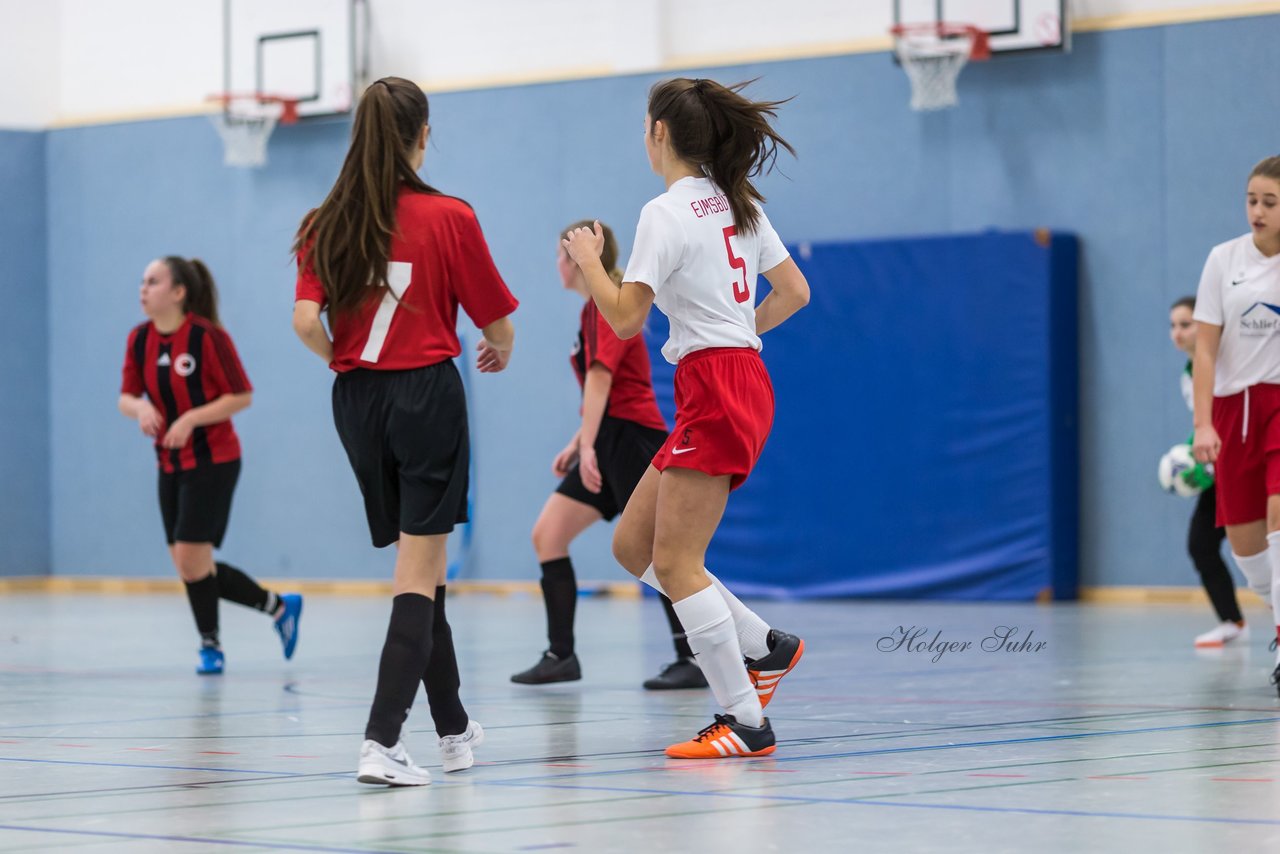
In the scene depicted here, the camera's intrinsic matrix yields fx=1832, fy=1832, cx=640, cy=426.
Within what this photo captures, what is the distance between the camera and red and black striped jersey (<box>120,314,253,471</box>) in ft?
26.9

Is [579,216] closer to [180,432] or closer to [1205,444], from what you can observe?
[180,432]

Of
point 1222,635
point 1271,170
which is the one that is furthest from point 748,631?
point 1222,635

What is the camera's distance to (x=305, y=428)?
53.2 feet

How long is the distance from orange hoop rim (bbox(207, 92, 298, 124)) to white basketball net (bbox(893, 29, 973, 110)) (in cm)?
558

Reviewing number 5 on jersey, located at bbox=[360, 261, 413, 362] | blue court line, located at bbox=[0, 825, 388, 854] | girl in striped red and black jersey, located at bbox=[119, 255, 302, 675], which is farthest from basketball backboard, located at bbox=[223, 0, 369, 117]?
blue court line, located at bbox=[0, 825, 388, 854]

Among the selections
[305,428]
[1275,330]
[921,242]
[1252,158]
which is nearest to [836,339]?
[921,242]

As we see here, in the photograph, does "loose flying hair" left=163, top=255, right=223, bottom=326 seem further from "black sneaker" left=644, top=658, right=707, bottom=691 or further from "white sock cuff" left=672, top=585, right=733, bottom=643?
"white sock cuff" left=672, top=585, right=733, bottom=643

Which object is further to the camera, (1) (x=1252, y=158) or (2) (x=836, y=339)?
(2) (x=836, y=339)

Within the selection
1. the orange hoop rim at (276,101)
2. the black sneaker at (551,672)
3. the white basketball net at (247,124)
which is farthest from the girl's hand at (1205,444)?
the white basketball net at (247,124)

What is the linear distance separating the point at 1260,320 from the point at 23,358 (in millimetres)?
13686

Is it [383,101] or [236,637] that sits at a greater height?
[383,101]

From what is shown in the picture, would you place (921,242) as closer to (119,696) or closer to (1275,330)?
(1275,330)

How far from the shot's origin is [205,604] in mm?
8180

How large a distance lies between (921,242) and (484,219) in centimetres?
404
